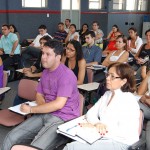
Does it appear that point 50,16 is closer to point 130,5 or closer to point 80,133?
point 130,5

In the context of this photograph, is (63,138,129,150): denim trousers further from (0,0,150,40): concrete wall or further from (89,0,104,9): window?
(89,0,104,9): window

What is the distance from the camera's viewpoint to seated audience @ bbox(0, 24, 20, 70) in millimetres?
6004

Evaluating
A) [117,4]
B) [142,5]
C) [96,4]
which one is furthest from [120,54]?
[142,5]

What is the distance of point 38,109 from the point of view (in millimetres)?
2389

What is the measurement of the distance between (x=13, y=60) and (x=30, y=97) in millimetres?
3087

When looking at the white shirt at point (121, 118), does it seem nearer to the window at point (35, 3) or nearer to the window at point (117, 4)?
the window at point (35, 3)

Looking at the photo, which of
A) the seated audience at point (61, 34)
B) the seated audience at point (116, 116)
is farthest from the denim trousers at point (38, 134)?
the seated audience at point (61, 34)

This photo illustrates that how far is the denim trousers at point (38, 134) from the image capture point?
2.16 m

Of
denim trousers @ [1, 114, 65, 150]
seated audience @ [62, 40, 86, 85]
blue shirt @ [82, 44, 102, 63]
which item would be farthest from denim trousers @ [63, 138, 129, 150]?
blue shirt @ [82, 44, 102, 63]

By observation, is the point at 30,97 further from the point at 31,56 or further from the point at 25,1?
the point at 25,1

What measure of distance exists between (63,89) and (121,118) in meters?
0.60

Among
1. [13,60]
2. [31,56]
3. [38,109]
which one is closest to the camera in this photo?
[38,109]

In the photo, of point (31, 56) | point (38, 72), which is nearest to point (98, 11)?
point (31, 56)

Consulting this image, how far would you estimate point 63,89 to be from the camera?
2336 mm
